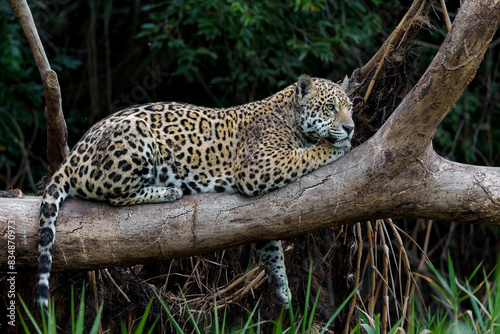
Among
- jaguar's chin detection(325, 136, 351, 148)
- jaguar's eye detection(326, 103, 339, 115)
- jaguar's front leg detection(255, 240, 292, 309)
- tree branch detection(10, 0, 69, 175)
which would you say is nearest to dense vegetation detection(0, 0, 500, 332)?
tree branch detection(10, 0, 69, 175)

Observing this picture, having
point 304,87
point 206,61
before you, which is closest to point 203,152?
point 304,87

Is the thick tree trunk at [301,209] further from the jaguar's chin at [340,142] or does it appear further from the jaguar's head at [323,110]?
the jaguar's head at [323,110]

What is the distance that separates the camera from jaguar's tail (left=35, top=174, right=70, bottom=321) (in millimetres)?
4352

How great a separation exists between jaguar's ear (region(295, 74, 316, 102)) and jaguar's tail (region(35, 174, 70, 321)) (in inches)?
88.4

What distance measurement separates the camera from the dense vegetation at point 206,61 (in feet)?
29.1

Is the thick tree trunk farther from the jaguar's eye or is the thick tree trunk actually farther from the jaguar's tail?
the jaguar's eye

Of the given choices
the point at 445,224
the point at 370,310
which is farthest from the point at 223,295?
the point at 445,224

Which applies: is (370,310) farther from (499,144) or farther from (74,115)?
(74,115)

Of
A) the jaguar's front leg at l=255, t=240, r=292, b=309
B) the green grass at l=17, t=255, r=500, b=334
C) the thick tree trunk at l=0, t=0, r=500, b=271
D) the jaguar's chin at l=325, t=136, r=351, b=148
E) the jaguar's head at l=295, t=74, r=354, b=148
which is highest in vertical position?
the jaguar's head at l=295, t=74, r=354, b=148

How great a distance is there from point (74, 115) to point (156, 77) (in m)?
1.60

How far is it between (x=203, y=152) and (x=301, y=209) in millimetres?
1174

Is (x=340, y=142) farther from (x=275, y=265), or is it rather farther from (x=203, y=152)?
(x=275, y=265)

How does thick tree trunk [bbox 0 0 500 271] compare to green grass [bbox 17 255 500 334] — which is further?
thick tree trunk [bbox 0 0 500 271]

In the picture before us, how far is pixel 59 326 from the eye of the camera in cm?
584
